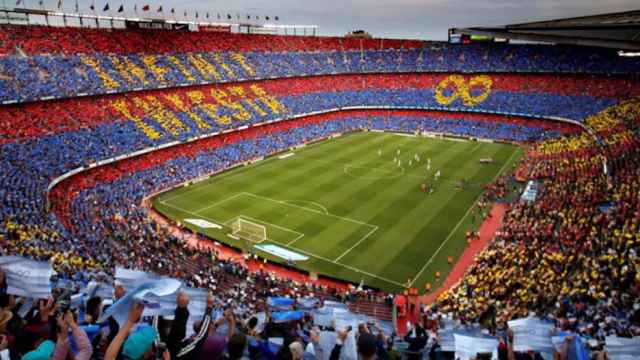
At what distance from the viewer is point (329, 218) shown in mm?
34719

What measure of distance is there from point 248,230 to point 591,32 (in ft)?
125

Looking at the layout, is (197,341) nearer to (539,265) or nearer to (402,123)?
(539,265)

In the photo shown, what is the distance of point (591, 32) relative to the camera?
44.2 m

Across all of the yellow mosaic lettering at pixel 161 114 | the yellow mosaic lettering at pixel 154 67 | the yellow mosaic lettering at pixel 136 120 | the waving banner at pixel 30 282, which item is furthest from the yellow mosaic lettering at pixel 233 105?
the waving banner at pixel 30 282

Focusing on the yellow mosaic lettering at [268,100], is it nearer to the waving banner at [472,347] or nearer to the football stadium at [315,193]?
Answer: the football stadium at [315,193]

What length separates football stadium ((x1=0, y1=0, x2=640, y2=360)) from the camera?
859 cm

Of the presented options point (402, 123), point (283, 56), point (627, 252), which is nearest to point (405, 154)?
point (402, 123)

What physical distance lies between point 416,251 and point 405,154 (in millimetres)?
24802

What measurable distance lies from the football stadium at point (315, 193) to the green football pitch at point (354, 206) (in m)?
0.25

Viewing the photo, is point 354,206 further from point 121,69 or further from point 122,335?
point 122,335

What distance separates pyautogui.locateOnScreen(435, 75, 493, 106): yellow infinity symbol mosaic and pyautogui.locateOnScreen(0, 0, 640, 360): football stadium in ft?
0.97

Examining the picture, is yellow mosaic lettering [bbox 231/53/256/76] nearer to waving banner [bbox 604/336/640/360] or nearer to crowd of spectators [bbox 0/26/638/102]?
crowd of spectators [bbox 0/26/638/102]

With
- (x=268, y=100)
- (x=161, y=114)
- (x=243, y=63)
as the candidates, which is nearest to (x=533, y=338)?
(x=161, y=114)

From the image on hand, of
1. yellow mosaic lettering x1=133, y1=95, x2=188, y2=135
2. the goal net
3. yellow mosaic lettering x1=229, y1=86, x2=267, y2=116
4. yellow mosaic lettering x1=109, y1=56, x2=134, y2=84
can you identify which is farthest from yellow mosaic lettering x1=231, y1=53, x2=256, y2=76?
the goal net
